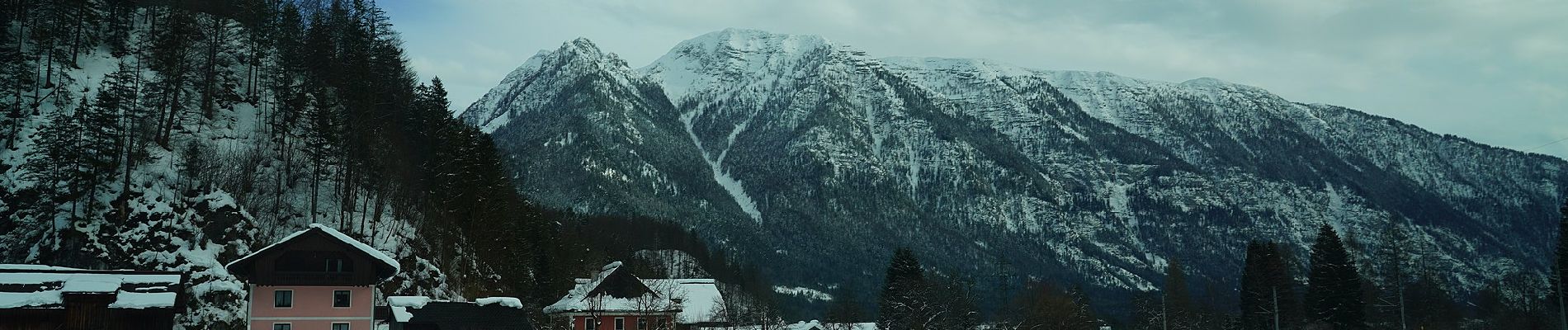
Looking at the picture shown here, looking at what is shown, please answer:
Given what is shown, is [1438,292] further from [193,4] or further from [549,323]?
[193,4]

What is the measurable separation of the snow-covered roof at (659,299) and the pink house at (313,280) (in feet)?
65.2

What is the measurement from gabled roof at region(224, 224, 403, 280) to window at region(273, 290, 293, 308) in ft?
6.41

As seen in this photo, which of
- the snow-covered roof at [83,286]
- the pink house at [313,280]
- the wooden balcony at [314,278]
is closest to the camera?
the snow-covered roof at [83,286]

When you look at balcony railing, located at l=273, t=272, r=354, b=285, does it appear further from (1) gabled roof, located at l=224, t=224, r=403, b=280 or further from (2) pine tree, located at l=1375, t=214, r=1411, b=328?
(2) pine tree, located at l=1375, t=214, r=1411, b=328

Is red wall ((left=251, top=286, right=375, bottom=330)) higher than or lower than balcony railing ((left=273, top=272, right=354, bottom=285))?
lower

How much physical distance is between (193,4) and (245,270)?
40.1 metres

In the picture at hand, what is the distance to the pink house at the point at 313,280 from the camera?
6125 centimetres

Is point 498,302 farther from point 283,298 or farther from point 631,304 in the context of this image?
point 631,304

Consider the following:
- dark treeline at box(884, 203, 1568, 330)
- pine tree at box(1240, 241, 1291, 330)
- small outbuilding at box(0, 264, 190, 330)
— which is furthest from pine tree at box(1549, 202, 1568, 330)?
small outbuilding at box(0, 264, 190, 330)

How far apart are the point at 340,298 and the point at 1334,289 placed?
82584 millimetres

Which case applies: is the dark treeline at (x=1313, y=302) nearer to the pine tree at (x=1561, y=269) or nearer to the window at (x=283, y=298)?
the pine tree at (x=1561, y=269)

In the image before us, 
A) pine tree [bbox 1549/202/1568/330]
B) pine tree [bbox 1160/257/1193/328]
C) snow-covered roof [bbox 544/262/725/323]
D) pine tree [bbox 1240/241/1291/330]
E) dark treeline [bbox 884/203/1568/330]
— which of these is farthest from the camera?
pine tree [bbox 1160/257/1193/328]

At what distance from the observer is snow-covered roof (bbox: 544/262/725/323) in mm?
88694

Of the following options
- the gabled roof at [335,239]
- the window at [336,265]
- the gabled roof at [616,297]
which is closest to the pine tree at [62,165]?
the gabled roof at [335,239]
